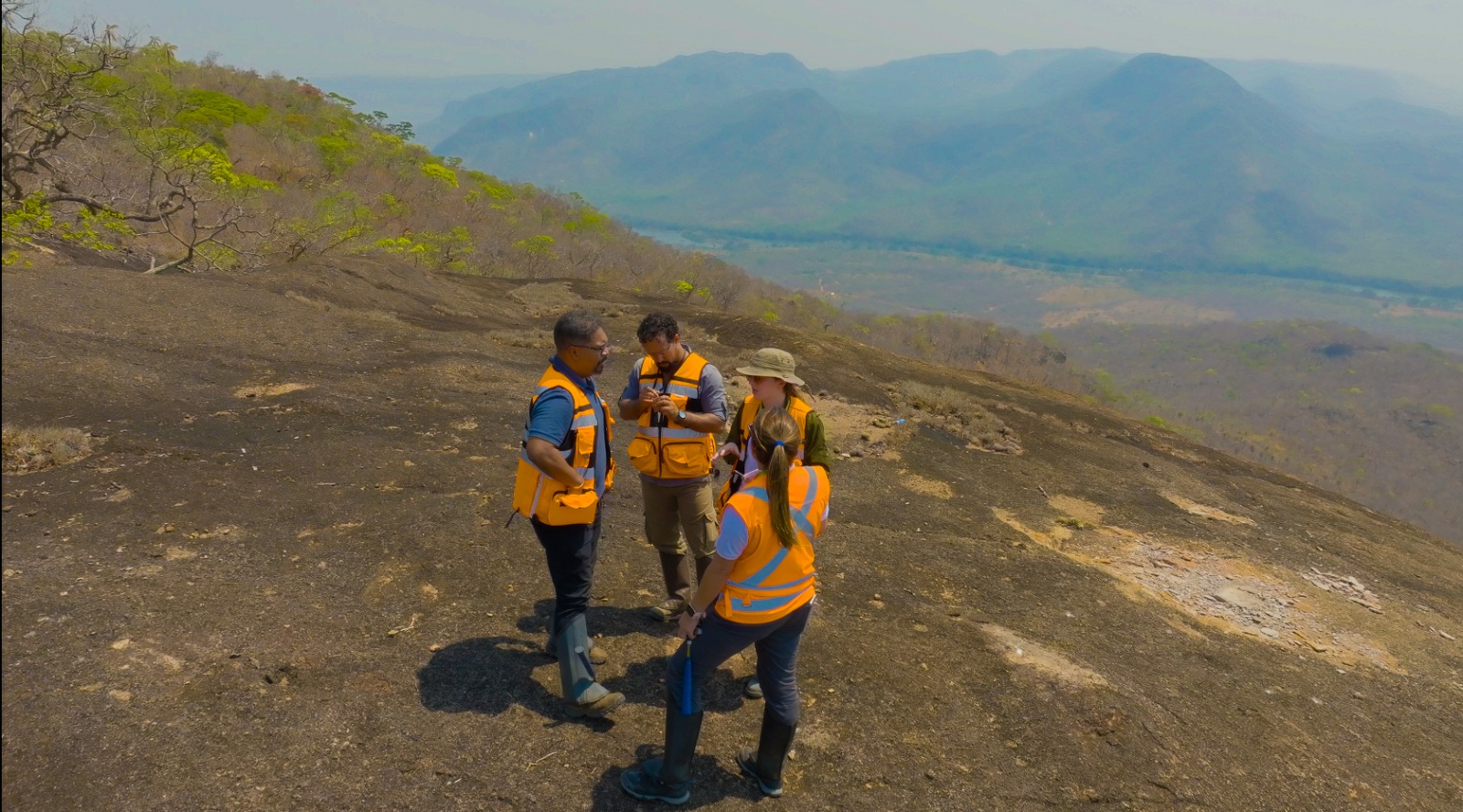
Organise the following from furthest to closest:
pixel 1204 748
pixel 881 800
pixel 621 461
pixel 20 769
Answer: pixel 621 461 < pixel 1204 748 < pixel 881 800 < pixel 20 769

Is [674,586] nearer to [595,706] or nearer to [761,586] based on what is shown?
[595,706]

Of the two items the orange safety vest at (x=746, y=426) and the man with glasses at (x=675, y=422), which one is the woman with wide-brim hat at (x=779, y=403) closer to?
the orange safety vest at (x=746, y=426)

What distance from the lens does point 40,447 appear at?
655cm

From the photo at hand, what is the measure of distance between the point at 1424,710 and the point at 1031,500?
489 centimetres

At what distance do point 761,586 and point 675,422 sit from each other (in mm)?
1512

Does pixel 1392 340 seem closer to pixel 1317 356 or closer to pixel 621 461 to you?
pixel 1317 356

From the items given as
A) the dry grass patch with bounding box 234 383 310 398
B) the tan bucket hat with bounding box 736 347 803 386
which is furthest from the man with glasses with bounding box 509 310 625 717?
the dry grass patch with bounding box 234 383 310 398

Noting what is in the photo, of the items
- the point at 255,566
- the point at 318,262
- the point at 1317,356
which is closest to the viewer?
the point at 255,566

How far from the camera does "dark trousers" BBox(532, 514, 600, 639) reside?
406 cm

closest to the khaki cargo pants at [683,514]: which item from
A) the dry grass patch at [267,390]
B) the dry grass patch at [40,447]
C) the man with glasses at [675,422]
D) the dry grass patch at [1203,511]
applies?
the man with glasses at [675,422]

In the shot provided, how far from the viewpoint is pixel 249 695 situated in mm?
4250

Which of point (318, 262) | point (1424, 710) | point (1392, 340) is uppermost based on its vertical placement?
point (1392, 340)

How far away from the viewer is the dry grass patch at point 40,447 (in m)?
6.38

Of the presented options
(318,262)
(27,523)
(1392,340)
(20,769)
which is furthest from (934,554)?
(1392,340)
